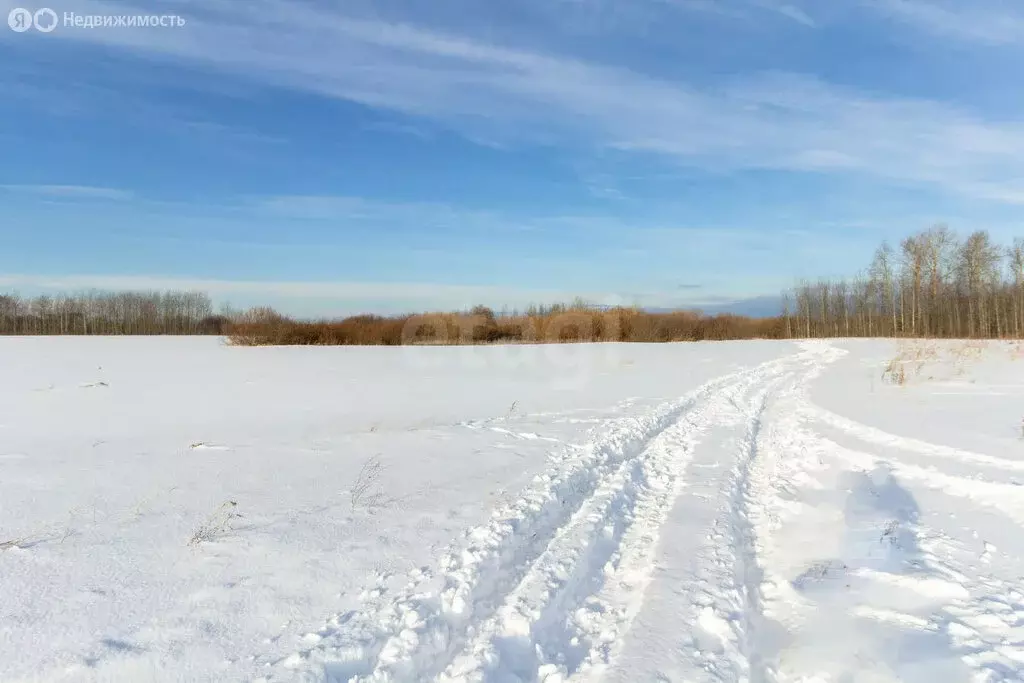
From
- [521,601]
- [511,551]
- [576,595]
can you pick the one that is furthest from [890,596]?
[511,551]

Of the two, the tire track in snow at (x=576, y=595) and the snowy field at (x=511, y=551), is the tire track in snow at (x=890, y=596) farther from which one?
the tire track in snow at (x=576, y=595)

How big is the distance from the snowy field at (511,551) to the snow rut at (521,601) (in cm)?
2

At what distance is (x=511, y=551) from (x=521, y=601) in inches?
29.5

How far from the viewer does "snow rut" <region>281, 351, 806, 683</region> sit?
2.68m

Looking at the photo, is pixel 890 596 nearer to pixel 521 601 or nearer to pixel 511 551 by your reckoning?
pixel 521 601

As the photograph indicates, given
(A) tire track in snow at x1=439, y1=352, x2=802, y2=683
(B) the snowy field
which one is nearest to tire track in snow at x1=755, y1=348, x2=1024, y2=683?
(B) the snowy field

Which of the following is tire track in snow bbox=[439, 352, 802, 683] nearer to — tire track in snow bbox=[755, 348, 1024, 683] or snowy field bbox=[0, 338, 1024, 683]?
snowy field bbox=[0, 338, 1024, 683]

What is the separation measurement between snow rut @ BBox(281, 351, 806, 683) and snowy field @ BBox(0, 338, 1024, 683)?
0.06 feet

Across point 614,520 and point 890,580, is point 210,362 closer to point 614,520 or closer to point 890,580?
point 614,520

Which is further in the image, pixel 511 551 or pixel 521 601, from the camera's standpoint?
pixel 511 551

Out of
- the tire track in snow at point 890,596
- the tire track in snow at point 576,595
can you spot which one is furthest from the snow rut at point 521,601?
Answer: the tire track in snow at point 890,596

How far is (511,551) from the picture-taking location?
3998mm

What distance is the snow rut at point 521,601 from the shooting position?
2684 mm

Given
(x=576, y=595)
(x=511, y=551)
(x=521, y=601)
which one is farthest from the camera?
(x=511, y=551)
